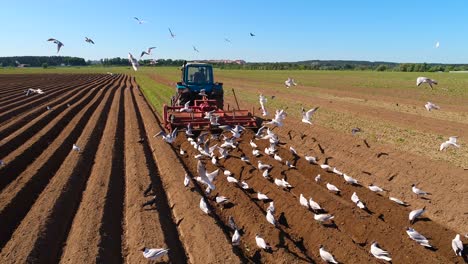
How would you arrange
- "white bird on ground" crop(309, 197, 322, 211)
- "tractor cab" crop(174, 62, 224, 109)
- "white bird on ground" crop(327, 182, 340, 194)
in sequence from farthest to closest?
"tractor cab" crop(174, 62, 224, 109)
"white bird on ground" crop(327, 182, 340, 194)
"white bird on ground" crop(309, 197, 322, 211)

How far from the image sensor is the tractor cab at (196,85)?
16219 mm

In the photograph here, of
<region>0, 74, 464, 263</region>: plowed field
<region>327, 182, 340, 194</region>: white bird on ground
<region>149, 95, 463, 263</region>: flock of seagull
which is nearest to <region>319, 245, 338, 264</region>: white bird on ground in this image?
<region>149, 95, 463, 263</region>: flock of seagull

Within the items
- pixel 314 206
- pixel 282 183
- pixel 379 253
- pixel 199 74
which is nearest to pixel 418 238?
pixel 379 253

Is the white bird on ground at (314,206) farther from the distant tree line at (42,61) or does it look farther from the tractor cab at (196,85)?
the distant tree line at (42,61)

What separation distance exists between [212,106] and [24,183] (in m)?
7.27

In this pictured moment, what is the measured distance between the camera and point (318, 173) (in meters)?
9.74

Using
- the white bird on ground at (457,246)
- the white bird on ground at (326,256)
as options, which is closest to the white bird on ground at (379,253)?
the white bird on ground at (326,256)

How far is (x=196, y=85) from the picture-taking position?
16.5m

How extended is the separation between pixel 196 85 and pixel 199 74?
517 mm

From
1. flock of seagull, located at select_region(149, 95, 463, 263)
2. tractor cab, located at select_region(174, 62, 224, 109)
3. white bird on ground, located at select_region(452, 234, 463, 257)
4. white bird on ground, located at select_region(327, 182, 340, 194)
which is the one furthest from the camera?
tractor cab, located at select_region(174, 62, 224, 109)

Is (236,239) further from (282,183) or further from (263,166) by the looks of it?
(263,166)

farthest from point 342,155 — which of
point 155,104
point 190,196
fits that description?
point 155,104

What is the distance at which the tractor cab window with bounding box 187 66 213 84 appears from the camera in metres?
16.6

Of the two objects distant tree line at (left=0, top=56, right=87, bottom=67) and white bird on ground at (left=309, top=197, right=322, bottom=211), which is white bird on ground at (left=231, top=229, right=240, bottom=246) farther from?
distant tree line at (left=0, top=56, right=87, bottom=67)
